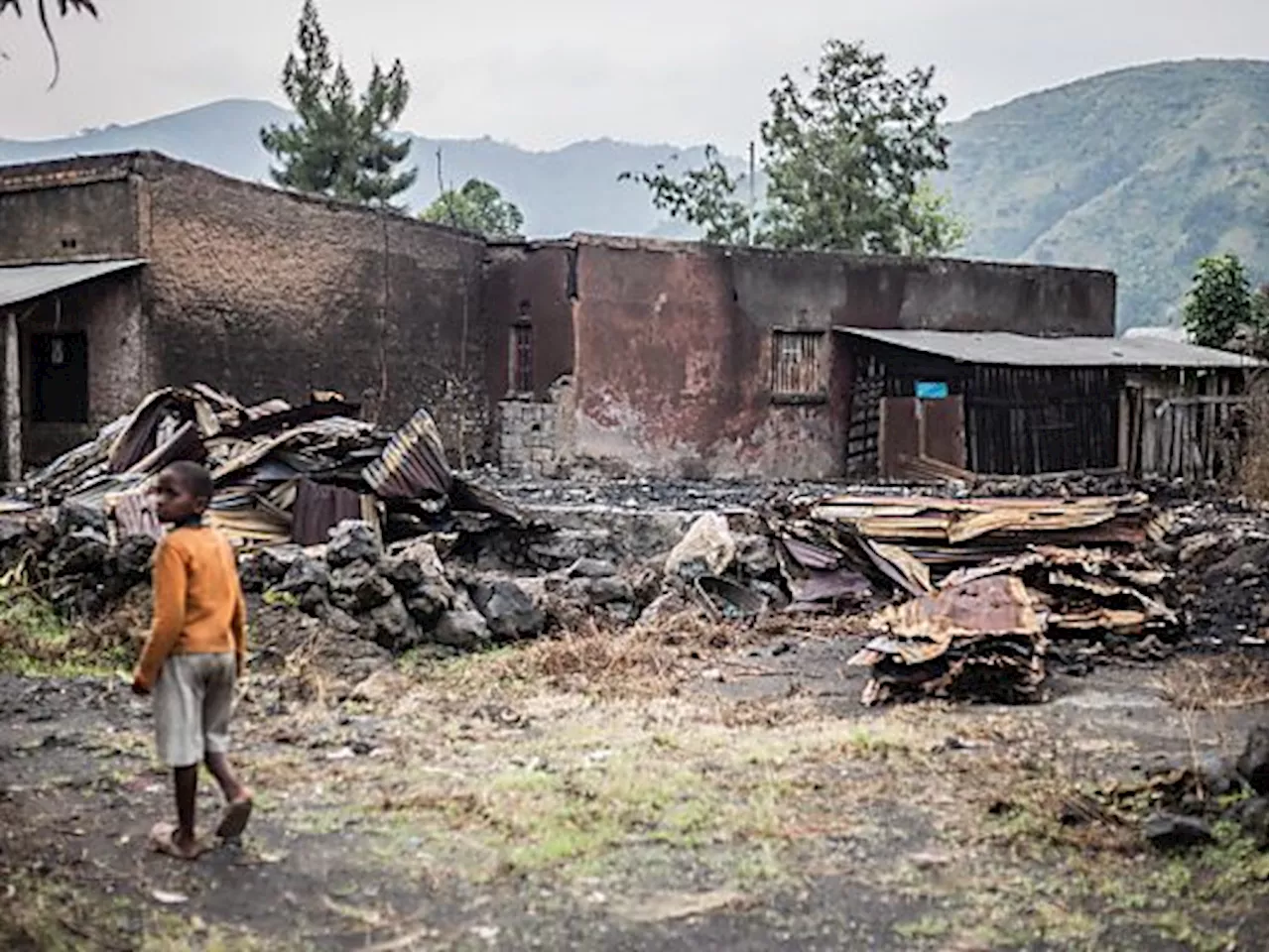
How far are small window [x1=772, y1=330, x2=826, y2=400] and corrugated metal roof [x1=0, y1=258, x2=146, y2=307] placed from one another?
9.98 meters

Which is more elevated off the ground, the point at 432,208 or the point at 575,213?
the point at 575,213

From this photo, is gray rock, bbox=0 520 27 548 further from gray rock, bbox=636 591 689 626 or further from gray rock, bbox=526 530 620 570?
gray rock, bbox=636 591 689 626

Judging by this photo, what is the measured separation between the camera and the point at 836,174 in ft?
119

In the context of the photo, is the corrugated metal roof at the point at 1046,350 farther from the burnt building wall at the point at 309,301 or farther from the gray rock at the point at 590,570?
the gray rock at the point at 590,570

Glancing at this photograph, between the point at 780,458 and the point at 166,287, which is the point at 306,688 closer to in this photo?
the point at 166,287

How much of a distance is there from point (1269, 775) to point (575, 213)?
18415 centimetres

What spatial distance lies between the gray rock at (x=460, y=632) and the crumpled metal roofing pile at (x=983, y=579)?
2.87m

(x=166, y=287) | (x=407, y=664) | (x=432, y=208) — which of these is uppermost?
(x=432, y=208)

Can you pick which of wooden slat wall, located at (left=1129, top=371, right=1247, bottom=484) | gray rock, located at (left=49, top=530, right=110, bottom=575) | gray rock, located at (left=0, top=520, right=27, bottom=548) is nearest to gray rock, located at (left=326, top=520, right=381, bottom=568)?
gray rock, located at (left=49, top=530, right=110, bottom=575)

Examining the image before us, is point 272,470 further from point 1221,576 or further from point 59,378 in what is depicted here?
point 1221,576

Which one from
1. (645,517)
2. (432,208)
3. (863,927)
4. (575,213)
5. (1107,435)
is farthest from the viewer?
(575,213)

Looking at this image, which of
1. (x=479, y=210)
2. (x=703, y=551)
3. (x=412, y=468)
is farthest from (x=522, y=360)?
(x=479, y=210)

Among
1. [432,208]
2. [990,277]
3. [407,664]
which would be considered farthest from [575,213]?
[407,664]

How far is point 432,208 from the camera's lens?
46219 mm
